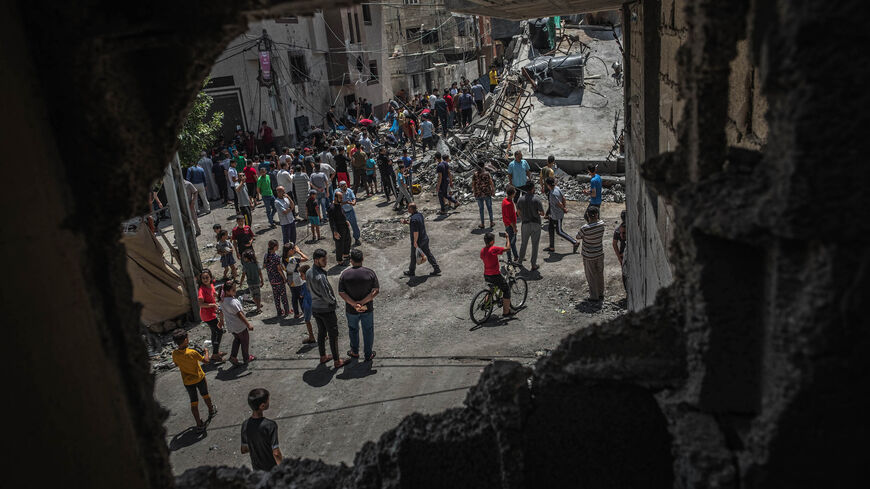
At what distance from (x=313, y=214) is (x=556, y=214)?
5771 mm

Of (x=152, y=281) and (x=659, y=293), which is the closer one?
(x=659, y=293)

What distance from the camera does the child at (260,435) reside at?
616 centimetres

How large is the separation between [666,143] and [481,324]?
5.21 m

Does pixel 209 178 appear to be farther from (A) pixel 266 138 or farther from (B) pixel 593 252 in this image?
(B) pixel 593 252

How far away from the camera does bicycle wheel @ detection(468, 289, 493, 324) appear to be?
35.0 feet

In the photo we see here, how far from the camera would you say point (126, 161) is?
2922 mm

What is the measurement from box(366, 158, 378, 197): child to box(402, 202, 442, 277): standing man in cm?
746

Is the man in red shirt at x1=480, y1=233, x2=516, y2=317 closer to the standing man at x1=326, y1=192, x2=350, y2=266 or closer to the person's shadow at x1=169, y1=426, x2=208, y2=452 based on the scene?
the standing man at x1=326, y1=192, x2=350, y2=266

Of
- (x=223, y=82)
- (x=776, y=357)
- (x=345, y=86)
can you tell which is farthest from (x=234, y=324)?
(x=345, y=86)

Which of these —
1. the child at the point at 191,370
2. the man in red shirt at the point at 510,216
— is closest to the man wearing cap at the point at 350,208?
the man in red shirt at the point at 510,216

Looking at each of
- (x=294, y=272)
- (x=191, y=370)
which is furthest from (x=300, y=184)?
(x=191, y=370)

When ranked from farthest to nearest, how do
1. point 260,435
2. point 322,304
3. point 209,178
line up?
point 209,178 < point 322,304 < point 260,435

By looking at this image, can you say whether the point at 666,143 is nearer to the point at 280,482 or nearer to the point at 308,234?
the point at 280,482

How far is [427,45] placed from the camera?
1641 inches
